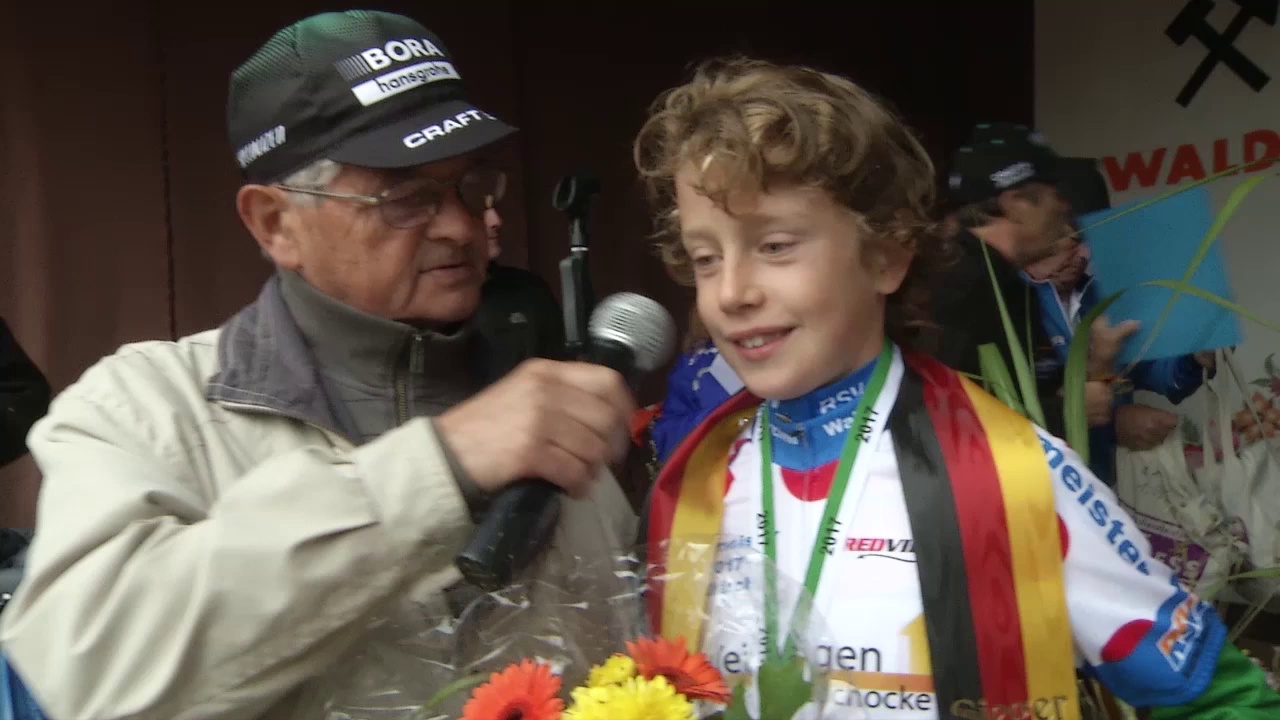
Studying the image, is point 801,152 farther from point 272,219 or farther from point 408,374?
point 272,219

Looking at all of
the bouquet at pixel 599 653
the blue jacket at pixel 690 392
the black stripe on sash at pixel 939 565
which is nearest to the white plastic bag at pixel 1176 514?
the black stripe on sash at pixel 939 565

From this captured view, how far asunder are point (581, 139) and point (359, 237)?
2055 mm

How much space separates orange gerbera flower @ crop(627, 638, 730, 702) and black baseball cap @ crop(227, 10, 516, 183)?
0.57 metres

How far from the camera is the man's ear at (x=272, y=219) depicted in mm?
1103

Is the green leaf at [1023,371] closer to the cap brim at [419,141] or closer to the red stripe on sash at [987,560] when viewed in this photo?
the red stripe on sash at [987,560]

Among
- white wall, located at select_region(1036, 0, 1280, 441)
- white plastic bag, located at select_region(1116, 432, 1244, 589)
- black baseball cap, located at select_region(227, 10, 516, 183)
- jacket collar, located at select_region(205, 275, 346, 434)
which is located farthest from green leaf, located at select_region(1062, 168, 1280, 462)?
white wall, located at select_region(1036, 0, 1280, 441)

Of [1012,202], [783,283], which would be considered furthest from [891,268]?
[1012,202]

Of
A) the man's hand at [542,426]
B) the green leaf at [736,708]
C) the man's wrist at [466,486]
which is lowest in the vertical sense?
the green leaf at [736,708]

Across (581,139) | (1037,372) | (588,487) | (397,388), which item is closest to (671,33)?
(581,139)

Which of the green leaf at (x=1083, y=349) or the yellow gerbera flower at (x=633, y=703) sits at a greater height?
the green leaf at (x=1083, y=349)

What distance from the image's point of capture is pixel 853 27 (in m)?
3.49

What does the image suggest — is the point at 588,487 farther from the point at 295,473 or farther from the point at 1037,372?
the point at 1037,372

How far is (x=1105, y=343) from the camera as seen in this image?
54.7 inches

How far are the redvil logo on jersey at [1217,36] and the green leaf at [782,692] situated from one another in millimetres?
2652
